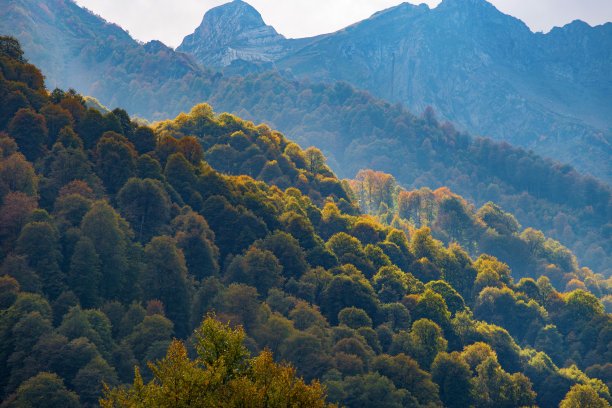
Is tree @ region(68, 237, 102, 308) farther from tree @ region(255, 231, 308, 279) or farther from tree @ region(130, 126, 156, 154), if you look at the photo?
tree @ region(130, 126, 156, 154)

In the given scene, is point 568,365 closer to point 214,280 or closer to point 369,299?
point 369,299

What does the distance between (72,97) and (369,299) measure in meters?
77.1

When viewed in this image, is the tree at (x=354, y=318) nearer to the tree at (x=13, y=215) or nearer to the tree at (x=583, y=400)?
the tree at (x=583, y=400)

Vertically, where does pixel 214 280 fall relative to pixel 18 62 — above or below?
below

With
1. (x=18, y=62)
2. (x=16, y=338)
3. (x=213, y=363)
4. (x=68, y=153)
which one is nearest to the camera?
(x=213, y=363)

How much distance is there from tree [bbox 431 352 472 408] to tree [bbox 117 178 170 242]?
55536 mm

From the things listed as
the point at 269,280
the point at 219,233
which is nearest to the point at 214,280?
the point at 269,280

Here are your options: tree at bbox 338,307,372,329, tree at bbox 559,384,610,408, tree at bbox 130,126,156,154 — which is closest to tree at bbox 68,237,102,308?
tree at bbox 338,307,372,329

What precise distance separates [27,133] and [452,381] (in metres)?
89.5

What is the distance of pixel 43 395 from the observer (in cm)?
8306

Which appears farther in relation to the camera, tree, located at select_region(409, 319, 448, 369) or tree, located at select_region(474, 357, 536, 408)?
tree, located at select_region(474, 357, 536, 408)

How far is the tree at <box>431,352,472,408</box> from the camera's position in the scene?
131 m

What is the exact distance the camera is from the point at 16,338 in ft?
306

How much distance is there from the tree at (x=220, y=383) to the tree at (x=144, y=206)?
3340 inches
